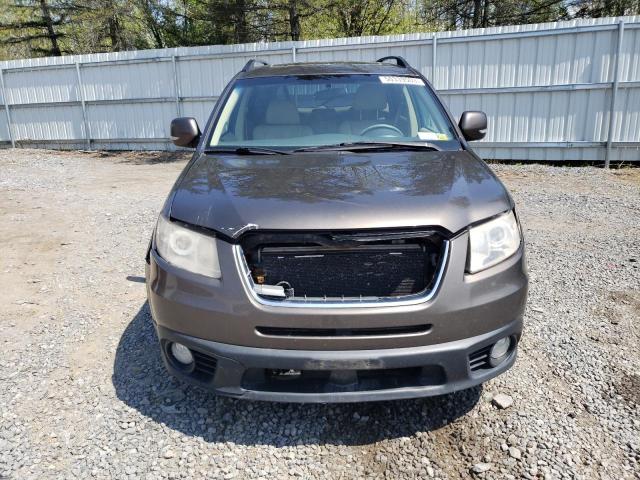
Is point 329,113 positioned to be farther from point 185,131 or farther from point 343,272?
point 343,272

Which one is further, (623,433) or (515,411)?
(515,411)

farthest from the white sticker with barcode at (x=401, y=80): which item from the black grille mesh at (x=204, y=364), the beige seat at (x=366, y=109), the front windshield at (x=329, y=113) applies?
the black grille mesh at (x=204, y=364)

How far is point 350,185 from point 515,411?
1.44 metres

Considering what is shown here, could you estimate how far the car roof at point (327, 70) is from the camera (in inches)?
148

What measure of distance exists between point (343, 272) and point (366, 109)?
174 centimetres

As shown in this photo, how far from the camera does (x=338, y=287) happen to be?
Result: 2104mm

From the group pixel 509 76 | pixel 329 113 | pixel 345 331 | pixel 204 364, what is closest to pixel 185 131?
pixel 329 113

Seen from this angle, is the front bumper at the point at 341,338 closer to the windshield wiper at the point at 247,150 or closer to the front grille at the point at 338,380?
the front grille at the point at 338,380

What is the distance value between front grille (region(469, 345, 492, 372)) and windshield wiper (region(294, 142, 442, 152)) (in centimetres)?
134

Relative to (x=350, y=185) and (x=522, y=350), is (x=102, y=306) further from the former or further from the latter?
(x=522, y=350)

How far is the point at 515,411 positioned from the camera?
2.51m

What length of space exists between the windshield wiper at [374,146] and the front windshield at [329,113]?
70 millimetres

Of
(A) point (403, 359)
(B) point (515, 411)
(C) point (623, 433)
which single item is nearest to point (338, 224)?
(A) point (403, 359)

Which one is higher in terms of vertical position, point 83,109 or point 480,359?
point 83,109
